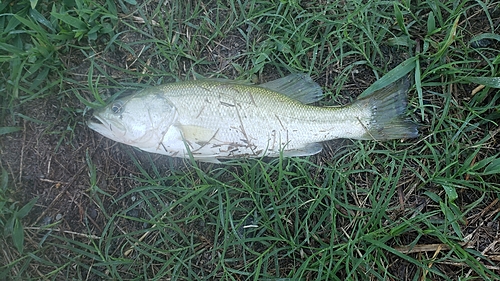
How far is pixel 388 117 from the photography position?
10.3 ft

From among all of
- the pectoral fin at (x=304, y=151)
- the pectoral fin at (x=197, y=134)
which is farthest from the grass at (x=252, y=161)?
the pectoral fin at (x=197, y=134)

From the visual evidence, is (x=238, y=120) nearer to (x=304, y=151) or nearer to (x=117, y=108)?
(x=304, y=151)

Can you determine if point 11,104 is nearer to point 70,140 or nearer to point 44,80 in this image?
point 44,80

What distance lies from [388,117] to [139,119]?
1896mm

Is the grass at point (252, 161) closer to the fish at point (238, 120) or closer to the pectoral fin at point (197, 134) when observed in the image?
the fish at point (238, 120)

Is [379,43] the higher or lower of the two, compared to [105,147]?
higher

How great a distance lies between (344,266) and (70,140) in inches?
96.0

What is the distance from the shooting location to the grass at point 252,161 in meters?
3.13

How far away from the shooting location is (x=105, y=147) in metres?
3.33

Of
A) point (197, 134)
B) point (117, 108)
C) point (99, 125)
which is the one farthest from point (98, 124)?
point (197, 134)

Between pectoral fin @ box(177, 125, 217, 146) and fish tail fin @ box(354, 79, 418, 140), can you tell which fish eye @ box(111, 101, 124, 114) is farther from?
fish tail fin @ box(354, 79, 418, 140)

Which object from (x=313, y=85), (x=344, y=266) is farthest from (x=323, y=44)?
(x=344, y=266)

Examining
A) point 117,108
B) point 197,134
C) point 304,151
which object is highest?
point 117,108

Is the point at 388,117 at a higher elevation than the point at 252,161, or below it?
higher
